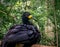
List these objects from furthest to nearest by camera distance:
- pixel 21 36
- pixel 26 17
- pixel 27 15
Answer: pixel 26 17
pixel 27 15
pixel 21 36

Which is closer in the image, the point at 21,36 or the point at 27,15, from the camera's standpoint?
the point at 21,36

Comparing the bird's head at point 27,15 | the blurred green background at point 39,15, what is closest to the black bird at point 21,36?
the blurred green background at point 39,15

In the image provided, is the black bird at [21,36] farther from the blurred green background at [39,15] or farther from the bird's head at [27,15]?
the bird's head at [27,15]

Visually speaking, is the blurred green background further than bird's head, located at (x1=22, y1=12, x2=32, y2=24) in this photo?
No

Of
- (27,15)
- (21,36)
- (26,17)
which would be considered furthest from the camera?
(26,17)

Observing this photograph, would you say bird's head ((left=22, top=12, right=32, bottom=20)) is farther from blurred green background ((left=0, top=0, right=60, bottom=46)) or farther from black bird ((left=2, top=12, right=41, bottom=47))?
black bird ((left=2, top=12, right=41, bottom=47))

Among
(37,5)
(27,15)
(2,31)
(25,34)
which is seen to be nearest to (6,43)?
(25,34)

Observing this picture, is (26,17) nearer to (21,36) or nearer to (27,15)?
(27,15)

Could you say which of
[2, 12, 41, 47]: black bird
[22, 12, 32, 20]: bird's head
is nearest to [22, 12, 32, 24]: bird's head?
[22, 12, 32, 20]: bird's head

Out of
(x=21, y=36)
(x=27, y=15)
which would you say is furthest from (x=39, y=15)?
(x=21, y=36)

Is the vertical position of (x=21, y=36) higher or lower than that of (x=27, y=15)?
lower

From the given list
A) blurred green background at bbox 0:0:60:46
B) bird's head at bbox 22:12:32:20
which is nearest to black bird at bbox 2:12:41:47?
blurred green background at bbox 0:0:60:46

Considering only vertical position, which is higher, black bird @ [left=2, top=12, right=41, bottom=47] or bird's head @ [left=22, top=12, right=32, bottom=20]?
bird's head @ [left=22, top=12, right=32, bottom=20]

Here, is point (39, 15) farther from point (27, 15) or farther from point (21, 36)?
point (21, 36)
